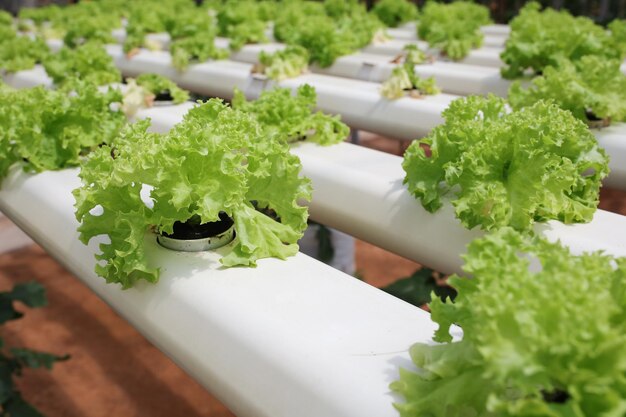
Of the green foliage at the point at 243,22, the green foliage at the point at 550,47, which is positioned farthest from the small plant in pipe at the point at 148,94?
the green foliage at the point at 243,22

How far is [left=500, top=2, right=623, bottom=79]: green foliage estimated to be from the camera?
480cm

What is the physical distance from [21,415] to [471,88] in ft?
13.0

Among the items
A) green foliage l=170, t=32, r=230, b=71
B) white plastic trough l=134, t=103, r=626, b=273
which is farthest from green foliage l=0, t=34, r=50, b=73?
white plastic trough l=134, t=103, r=626, b=273

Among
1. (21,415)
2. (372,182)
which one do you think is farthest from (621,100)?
(21,415)

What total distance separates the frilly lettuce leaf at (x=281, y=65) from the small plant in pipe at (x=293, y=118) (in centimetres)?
171

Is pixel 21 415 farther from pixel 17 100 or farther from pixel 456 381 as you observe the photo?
pixel 456 381

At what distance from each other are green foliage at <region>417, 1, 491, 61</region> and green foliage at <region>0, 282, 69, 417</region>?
4432mm

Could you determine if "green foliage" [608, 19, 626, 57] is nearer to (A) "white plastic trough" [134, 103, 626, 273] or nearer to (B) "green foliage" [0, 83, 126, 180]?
(A) "white plastic trough" [134, 103, 626, 273]

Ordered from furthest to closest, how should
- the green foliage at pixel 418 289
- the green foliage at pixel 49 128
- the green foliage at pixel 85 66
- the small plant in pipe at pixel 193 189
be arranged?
the green foliage at pixel 85 66 → the green foliage at pixel 418 289 → the green foliage at pixel 49 128 → the small plant in pipe at pixel 193 189

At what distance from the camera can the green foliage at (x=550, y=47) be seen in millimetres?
4797

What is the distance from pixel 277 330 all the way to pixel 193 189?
0.64 metres

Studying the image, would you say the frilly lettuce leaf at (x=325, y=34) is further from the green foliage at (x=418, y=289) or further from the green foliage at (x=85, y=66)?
the green foliage at (x=418, y=289)

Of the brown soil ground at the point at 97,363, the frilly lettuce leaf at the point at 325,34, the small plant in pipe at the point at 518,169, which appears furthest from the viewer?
the frilly lettuce leaf at the point at 325,34

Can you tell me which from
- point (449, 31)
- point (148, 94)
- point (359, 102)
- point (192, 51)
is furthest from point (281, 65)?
point (449, 31)
